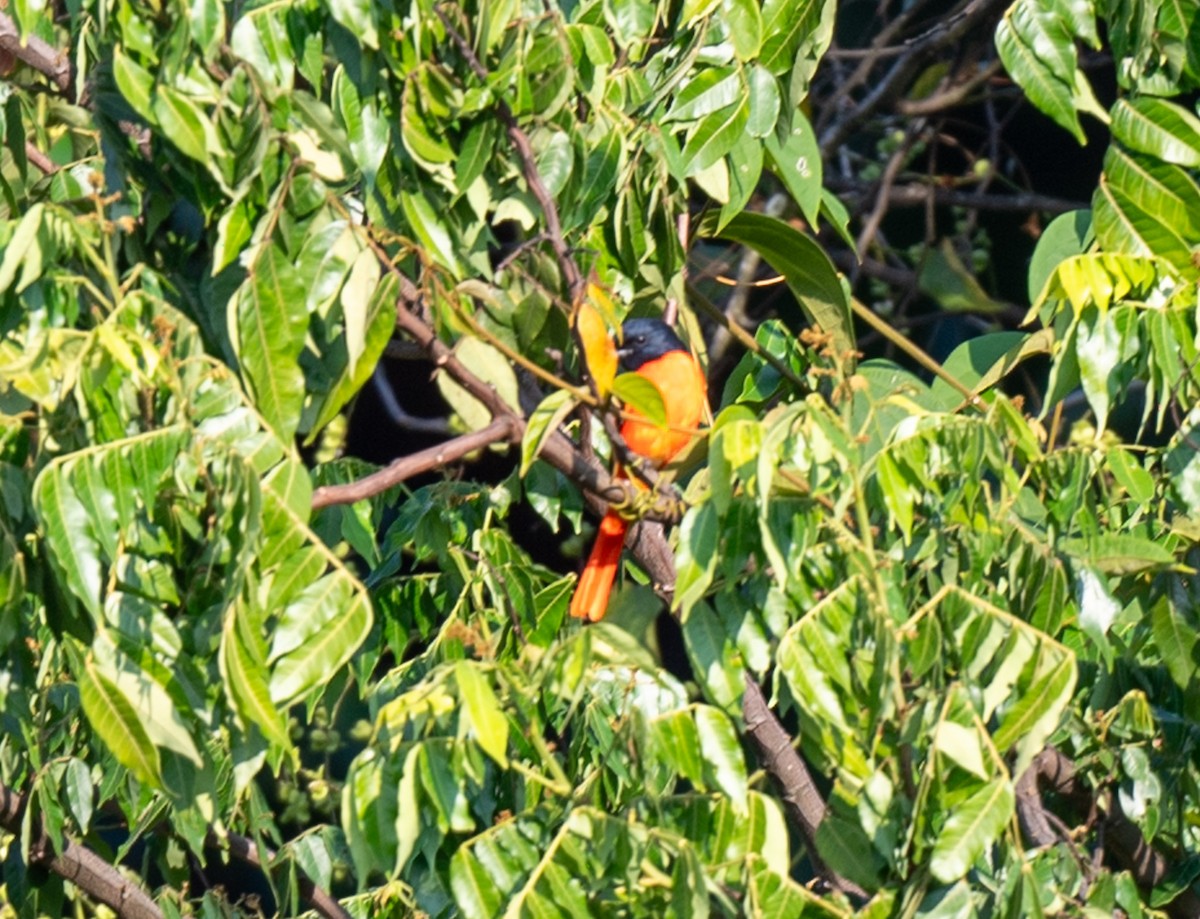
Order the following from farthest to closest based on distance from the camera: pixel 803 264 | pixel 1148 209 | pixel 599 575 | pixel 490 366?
pixel 599 575, pixel 803 264, pixel 490 366, pixel 1148 209

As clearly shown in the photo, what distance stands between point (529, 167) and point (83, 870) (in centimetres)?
135

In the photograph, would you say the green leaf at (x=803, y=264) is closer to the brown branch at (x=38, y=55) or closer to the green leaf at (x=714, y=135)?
the green leaf at (x=714, y=135)

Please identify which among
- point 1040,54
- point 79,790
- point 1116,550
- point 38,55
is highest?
point 1040,54

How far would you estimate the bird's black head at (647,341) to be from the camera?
3.61m

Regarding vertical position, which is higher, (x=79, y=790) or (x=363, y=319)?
(x=363, y=319)

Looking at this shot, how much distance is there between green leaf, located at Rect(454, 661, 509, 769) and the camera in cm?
131

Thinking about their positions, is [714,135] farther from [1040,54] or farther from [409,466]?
[409,466]

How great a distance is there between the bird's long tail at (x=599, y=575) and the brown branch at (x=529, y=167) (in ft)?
3.24

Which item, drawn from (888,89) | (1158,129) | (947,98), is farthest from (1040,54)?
(947,98)

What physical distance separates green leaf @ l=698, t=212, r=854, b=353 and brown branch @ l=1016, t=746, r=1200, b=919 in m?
0.65

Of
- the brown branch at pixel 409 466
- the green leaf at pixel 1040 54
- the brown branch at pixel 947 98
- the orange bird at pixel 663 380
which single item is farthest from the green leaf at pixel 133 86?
the brown branch at pixel 947 98

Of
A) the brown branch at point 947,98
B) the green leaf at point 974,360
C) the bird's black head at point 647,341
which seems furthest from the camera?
the brown branch at point 947,98

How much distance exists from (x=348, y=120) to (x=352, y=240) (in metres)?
0.12

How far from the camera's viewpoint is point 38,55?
1.83 meters
